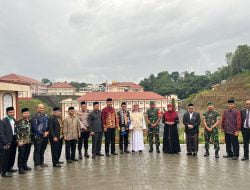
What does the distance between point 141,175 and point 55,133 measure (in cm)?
253

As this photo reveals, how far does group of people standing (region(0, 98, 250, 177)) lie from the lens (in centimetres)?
743

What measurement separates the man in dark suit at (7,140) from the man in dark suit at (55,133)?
92 centimetres

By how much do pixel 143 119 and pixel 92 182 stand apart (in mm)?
4033

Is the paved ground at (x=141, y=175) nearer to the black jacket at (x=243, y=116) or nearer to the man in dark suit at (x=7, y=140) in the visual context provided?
the man in dark suit at (x=7, y=140)

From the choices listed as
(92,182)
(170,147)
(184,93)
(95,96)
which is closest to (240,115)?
(170,147)

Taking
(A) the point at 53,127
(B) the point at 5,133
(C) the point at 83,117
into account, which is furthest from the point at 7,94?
(B) the point at 5,133

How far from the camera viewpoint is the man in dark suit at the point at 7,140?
273 inches

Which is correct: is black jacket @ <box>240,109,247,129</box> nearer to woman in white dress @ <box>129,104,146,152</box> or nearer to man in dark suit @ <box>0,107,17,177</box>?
woman in white dress @ <box>129,104,146,152</box>

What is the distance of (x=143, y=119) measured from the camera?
10055mm

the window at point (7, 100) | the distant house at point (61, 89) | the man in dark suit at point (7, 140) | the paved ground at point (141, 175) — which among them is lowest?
the paved ground at point (141, 175)

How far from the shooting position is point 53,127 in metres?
8.08

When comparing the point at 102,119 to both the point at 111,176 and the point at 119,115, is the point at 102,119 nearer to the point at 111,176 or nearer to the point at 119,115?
the point at 119,115

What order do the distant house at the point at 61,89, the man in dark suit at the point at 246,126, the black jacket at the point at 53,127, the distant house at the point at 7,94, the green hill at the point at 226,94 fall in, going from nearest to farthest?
the black jacket at the point at 53,127
the man in dark suit at the point at 246,126
the distant house at the point at 7,94
the green hill at the point at 226,94
the distant house at the point at 61,89

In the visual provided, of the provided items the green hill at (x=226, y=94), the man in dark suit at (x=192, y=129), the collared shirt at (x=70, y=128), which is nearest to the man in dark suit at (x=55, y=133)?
the collared shirt at (x=70, y=128)
